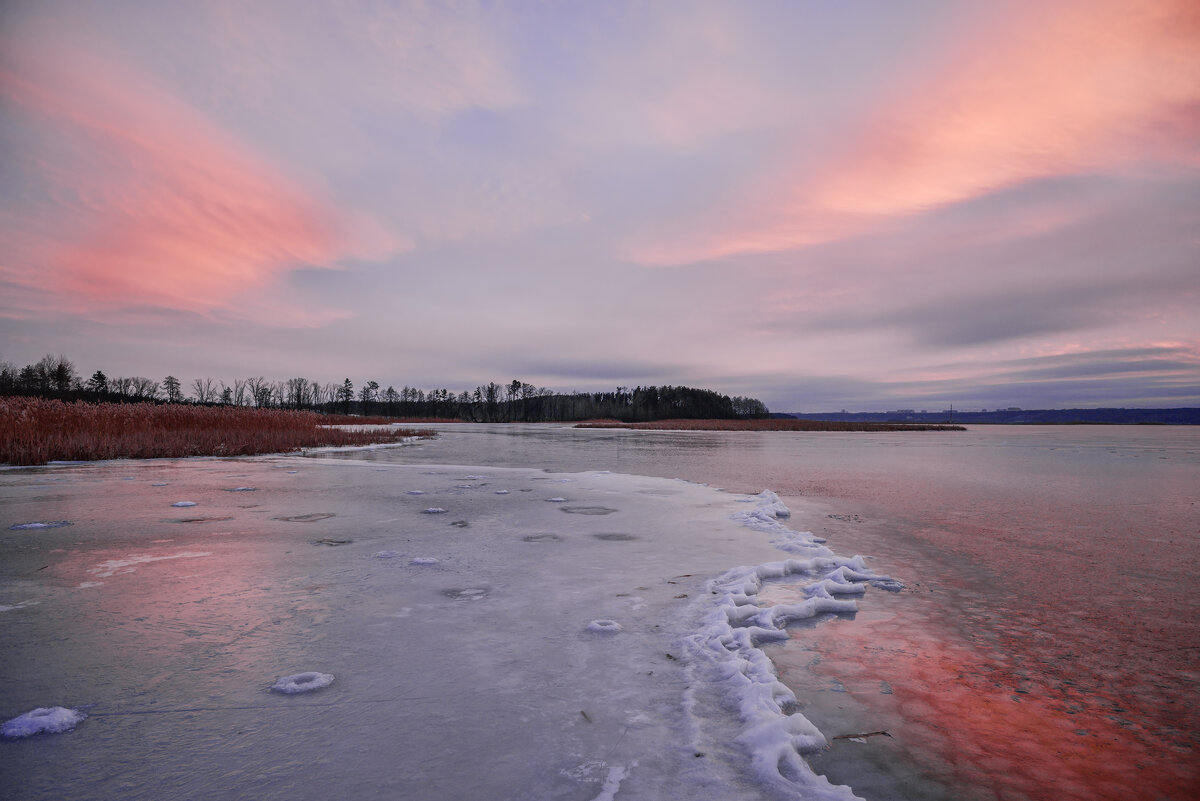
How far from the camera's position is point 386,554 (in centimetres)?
491

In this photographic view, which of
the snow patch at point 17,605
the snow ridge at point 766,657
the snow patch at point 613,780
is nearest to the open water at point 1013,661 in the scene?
the snow ridge at point 766,657

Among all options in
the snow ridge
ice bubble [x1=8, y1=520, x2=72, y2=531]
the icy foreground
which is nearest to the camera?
the icy foreground

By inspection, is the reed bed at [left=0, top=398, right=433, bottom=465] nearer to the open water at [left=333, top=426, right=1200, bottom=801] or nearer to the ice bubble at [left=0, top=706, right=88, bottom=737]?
the ice bubble at [left=0, top=706, right=88, bottom=737]

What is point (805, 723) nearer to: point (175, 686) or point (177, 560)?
point (175, 686)

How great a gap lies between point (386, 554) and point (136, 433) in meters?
15.8

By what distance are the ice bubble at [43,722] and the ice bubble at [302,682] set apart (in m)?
0.68

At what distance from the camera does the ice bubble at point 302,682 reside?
7.89ft

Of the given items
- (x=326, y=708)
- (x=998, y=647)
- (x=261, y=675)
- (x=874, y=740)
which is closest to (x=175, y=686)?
(x=261, y=675)

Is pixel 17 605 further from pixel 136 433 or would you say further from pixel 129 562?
pixel 136 433

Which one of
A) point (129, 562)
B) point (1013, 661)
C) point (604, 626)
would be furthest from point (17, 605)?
point (1013, 661)

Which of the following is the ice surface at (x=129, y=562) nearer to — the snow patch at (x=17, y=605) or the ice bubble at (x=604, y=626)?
the snow patch at (x=17, y=605)

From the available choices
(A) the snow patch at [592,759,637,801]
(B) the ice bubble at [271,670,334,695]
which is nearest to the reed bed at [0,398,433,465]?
(B) the ice bubble at [271,670,334,695]

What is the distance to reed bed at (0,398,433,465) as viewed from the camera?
12.7 m

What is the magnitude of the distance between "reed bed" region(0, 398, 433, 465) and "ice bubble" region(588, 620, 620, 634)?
1529 cm
